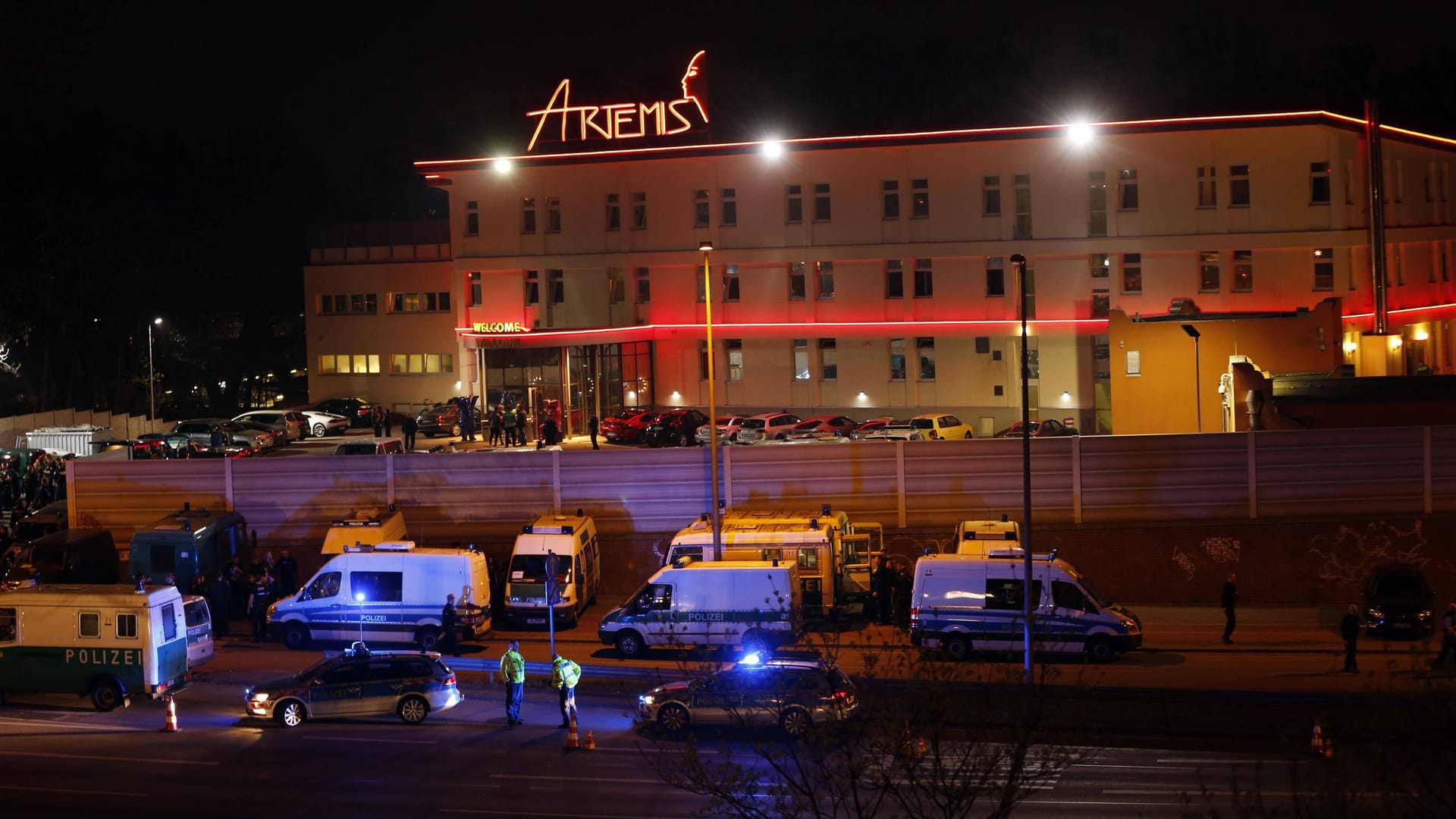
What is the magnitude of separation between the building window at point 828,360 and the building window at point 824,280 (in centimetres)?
171

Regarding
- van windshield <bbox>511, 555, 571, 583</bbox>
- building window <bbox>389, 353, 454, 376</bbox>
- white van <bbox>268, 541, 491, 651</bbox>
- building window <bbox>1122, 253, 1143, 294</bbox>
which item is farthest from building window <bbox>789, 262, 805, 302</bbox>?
white van <bbox>268, 541, 491, 651</bbox>

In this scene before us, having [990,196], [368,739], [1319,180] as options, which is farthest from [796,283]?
[368,739]

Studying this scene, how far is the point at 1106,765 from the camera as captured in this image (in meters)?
18.5

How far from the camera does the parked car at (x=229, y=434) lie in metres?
49.6

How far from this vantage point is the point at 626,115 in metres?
52.8

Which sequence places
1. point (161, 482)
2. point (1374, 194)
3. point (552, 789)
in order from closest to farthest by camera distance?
point (552, 789) < point (161, 482) < point (1374, 194)

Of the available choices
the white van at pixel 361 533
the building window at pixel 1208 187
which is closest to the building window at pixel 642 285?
the building window at pixel 1208 187

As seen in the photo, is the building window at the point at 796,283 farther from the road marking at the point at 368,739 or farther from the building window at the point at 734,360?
the road marking at the point at 368,739

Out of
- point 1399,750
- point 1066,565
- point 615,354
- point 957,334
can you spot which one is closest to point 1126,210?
point 957,334

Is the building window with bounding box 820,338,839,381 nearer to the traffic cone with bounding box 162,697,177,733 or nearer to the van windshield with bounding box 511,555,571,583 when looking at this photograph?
the van windshield with bounding box 511,555,571,583

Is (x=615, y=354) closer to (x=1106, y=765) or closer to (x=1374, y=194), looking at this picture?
(x=1374, y=194)

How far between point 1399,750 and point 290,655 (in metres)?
22.3

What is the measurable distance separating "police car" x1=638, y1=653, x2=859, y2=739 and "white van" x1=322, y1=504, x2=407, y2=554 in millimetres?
10902

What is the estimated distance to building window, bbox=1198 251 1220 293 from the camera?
162 feet
